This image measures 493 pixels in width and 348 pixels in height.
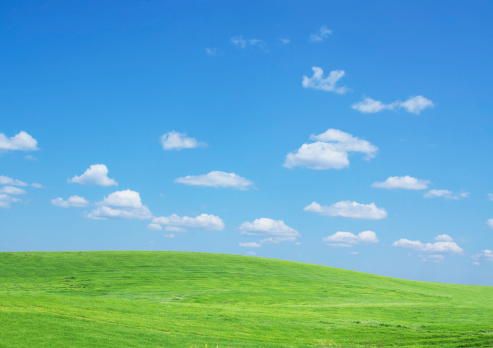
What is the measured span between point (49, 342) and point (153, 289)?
81.8 feet

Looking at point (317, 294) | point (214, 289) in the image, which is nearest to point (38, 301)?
point (214, 289)

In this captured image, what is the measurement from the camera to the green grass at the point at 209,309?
1900 centimetres

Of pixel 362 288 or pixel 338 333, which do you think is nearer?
pixel 338 333

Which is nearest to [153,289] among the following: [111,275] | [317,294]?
[111,275]

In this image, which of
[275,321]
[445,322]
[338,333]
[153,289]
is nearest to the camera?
[338,333]

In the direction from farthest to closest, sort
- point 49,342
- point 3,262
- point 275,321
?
point 3,262
point 275,321
point 49,342

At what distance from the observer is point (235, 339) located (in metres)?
20.0

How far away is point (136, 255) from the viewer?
6378cm

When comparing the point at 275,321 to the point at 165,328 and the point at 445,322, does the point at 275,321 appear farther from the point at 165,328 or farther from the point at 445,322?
the point at 445,322

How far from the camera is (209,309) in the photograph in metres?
28.3

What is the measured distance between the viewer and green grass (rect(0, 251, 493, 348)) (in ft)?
62.3

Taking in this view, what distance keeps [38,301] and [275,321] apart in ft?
44.3

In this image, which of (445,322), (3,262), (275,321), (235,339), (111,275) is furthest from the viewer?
(3,262)

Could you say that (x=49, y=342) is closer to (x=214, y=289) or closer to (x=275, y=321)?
(x=275, y=321)
